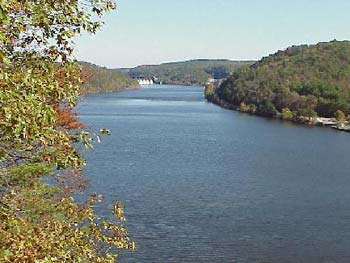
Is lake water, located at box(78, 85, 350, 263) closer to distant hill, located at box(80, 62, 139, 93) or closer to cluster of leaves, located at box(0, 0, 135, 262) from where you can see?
cluster of leaves, located at box(0, 0, 135, 262)

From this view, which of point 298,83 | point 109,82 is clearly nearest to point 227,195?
point 298,83

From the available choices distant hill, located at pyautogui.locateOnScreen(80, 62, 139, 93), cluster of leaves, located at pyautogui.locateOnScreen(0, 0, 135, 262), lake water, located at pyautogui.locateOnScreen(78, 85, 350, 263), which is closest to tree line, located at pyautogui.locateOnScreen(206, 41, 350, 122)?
lake water, located at pyautogui.locateOnScreen(78, 85, 350, 263)

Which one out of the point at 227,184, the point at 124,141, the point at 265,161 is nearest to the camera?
the point at 227,184

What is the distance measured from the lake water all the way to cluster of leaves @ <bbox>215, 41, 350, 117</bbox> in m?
22.3

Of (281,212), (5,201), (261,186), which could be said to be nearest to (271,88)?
(261,186)

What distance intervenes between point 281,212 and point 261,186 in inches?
180

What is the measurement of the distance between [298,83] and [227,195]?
56381 millimetres

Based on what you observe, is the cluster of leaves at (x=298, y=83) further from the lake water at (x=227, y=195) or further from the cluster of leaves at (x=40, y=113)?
the cluster of leaves at (x=40, y=113)

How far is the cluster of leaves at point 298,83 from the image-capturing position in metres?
65.9

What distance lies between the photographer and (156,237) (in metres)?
17.0

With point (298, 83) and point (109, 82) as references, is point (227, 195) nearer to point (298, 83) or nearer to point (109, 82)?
point (298, 83)

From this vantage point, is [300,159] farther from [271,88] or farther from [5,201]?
[271,88]

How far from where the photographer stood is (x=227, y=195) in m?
22.8

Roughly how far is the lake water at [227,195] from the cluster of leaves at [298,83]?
22326 mm
